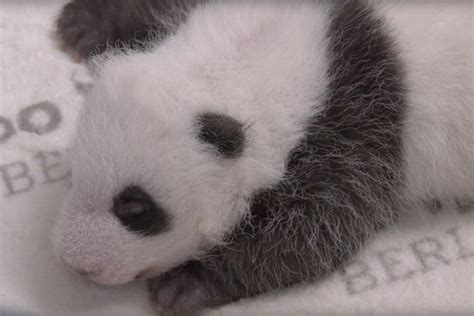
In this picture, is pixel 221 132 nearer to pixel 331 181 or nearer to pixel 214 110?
pixel 214 110

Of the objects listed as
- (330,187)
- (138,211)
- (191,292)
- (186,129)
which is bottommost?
(191,292)

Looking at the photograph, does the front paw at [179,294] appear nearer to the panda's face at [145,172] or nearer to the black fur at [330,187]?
the black fur at [330,187]

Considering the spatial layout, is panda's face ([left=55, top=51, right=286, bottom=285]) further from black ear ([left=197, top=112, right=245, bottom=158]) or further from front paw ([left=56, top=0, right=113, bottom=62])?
front paw ([left=56, top=0, right=113, bottom=62])

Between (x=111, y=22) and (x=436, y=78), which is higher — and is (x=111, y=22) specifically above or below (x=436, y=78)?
above

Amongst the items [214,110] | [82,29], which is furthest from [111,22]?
[214,110]

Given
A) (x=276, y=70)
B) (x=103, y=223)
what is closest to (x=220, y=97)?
(x=276, y=70)

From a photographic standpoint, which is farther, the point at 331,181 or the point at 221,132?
the point at 331,181

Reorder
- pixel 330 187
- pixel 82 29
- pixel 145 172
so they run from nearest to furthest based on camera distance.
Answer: pixel 145 172 → pixel 330 187 → pixel 82 29

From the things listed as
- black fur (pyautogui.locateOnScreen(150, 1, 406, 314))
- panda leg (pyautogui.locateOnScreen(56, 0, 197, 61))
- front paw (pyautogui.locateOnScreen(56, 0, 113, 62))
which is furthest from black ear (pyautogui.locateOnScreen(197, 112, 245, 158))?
front paw (pyautogui.locateOnScreen(56, 0, 113, 62))
